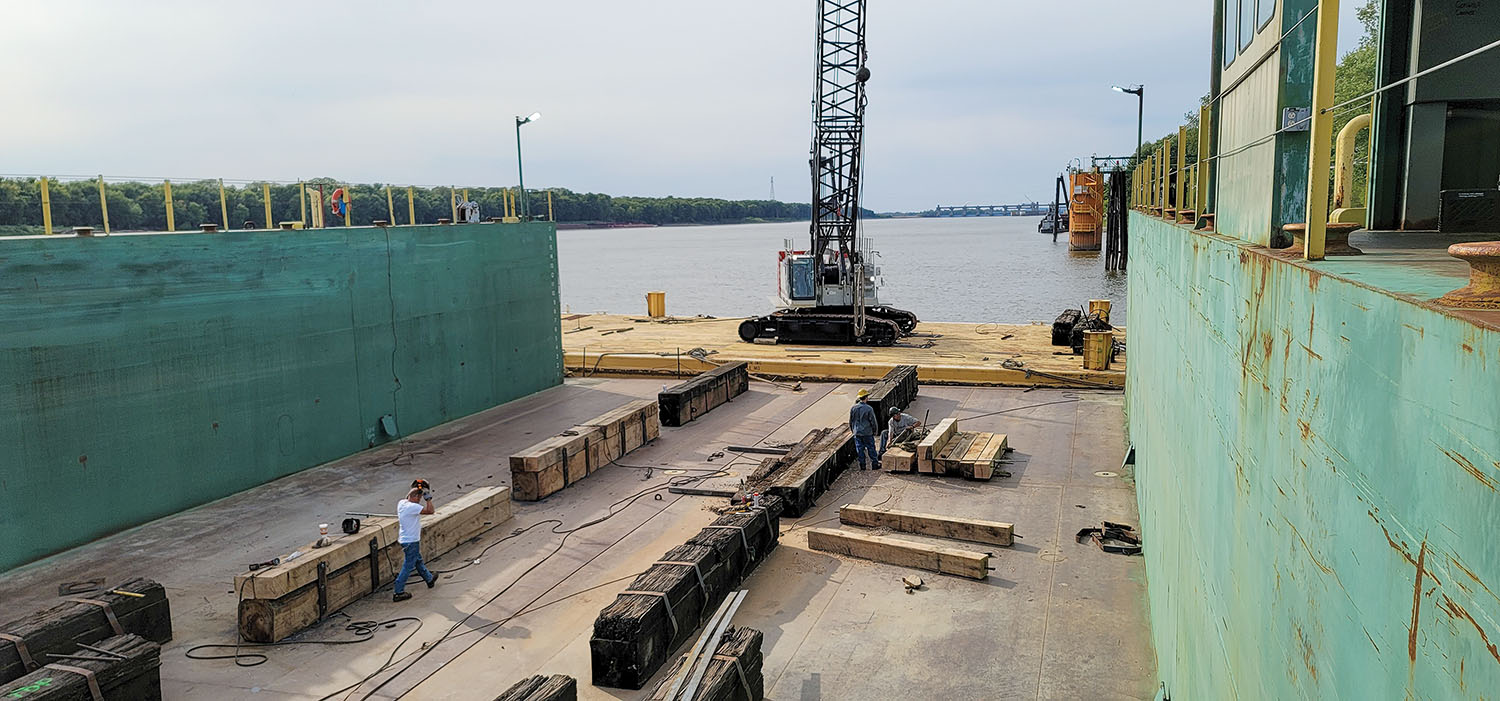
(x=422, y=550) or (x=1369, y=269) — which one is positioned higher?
(x=1369, y=269)

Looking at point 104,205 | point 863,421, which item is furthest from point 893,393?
point 104,205

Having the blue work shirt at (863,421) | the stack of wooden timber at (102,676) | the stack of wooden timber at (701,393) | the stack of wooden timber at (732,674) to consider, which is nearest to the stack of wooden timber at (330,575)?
the stack of wooden timber at (102,676)

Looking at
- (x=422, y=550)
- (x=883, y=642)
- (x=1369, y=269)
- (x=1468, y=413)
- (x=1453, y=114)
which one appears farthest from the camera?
(x=422, y=550)

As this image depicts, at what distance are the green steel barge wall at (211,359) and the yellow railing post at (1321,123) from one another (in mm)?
15471

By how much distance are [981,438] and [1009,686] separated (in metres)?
8.79

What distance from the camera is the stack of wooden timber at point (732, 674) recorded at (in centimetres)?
827

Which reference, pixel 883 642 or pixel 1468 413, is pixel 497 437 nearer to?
pixel 883 642

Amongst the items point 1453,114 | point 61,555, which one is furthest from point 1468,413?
point 61,555

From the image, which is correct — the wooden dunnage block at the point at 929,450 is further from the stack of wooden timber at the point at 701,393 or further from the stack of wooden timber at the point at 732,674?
the stack of wooden timber at the point at 732,674

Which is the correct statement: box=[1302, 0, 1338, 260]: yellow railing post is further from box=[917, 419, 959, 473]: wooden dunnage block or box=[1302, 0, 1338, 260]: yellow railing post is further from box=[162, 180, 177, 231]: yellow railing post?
box=[162, 180, 177, 231]: yellow railing post

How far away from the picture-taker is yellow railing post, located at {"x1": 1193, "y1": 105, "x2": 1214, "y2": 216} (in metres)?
7.93

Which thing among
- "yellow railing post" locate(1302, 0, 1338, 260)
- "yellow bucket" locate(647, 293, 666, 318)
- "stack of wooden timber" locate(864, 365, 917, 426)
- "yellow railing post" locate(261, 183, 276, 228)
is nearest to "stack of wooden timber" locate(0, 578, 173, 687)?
"yellow railing post" locate(261, 183, 276, 228)

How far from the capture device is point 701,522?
14.6 meters

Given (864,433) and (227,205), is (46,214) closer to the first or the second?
(227,205)
